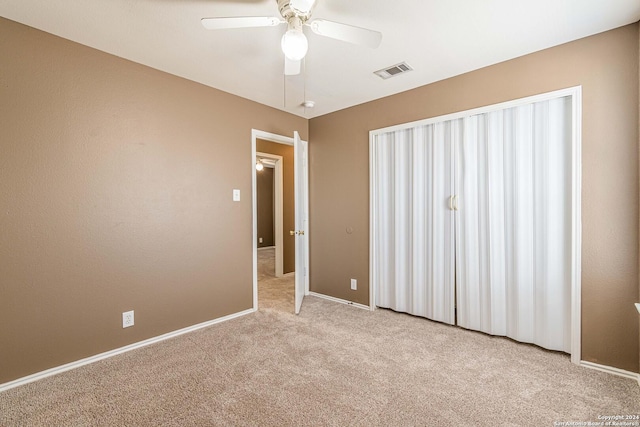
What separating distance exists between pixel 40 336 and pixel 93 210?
0.92m

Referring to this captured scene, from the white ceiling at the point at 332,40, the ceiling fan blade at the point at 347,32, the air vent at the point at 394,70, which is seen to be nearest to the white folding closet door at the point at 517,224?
the white ceiling at the point at 332,40

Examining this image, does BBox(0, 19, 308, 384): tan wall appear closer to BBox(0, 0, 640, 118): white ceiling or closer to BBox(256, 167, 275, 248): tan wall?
BBox(0, 0, 640, 118): white ceiling

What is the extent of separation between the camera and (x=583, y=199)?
2.16 m

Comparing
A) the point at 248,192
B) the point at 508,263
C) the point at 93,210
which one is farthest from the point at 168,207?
the point at 508,263

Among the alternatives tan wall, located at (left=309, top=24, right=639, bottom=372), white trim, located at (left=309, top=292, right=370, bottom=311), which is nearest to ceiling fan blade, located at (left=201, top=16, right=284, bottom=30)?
tan wall, located at (left=309, top=24, right=639, bottom=372)

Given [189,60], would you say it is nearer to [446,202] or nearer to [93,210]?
[93,210]

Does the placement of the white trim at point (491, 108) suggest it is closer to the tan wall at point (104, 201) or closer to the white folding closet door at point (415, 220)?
the white folding closet door at point (415, 220)

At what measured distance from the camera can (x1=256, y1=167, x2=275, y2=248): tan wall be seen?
8211 mm

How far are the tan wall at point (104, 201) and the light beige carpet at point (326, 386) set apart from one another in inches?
12.6

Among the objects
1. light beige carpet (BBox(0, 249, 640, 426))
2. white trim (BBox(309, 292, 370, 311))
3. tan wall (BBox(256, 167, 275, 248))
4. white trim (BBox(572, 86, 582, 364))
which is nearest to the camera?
light beige carpet (BBox(0, 249, 640, 426))

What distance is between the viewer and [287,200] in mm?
5152

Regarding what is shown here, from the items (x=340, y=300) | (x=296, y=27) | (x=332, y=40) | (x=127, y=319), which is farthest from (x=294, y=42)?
(x=340, y=300)

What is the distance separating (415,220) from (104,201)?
9.13 feet

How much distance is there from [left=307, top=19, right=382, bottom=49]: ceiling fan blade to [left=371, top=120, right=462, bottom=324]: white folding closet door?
156 centimetres
